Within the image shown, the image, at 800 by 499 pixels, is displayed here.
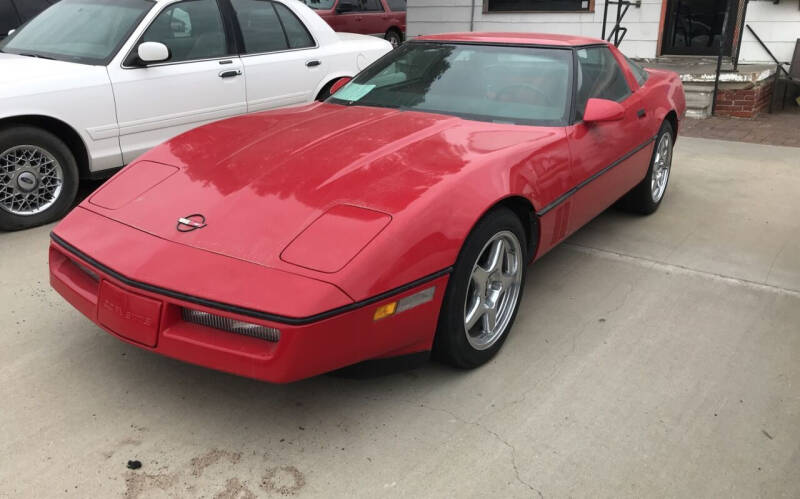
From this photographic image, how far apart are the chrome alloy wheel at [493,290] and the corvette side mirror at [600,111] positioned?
903mm

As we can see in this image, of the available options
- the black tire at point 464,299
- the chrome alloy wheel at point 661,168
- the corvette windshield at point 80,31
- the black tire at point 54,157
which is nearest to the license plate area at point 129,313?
the black tire at point 464,299

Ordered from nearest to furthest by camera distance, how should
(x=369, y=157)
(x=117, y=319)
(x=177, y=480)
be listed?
(x=177, y=480) < (x=117, y=319) < (x=369, y=157)

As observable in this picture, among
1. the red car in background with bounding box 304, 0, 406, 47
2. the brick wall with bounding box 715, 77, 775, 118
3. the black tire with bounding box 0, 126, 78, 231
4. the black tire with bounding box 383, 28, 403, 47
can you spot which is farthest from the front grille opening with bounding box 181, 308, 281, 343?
the black tire with bounding box 383, 28, 403, 47

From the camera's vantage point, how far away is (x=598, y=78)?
158 inches

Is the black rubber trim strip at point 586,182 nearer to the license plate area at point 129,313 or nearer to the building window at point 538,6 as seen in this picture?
the license plate area at point 129,313

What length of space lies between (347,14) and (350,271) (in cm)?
1291

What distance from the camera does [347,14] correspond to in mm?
14172

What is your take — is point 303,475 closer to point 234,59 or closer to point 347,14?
point 234,59

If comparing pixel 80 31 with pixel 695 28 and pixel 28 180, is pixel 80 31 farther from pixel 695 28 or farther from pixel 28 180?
pixel 695 28

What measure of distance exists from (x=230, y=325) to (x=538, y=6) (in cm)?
989

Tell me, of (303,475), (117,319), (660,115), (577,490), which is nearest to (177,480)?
(303,475)

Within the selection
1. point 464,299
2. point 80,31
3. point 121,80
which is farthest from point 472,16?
point 464,299

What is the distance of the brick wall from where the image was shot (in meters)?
8.52

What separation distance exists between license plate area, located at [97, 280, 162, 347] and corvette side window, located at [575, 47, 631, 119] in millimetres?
2355
